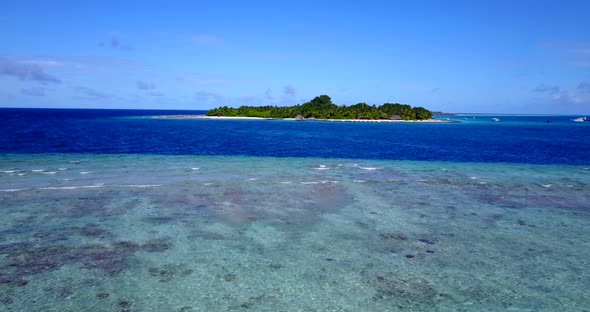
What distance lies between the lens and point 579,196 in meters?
25.2

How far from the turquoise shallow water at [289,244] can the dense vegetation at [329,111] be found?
13980cm

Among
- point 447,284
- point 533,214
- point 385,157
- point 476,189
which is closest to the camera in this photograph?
point 447,284

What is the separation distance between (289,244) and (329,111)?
512 ft

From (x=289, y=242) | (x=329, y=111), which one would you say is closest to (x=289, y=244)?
(x=289, y=242)

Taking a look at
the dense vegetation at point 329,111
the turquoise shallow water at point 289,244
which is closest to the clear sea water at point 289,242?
the turquoise shallow water at point 289,244

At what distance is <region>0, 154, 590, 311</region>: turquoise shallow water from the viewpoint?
444 inches

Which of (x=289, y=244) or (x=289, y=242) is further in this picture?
(x=289, y=242)

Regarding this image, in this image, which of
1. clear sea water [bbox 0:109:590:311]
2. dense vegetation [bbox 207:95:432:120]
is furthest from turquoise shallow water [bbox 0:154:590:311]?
dense vegetation [bbox 207:95:432:120]

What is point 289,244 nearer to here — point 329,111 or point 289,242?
point 289,242

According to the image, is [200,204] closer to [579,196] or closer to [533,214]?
[533,214]

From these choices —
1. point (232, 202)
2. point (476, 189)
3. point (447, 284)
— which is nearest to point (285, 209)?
point (232, 202)

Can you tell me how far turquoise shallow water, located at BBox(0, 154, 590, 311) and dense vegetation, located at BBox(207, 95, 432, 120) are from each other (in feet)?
459

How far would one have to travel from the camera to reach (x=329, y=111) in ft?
557

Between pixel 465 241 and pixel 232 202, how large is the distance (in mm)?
11431
